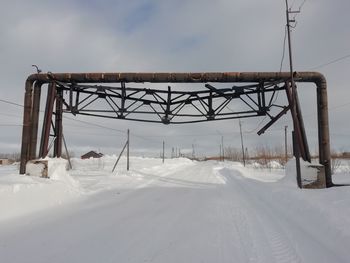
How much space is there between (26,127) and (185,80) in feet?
24.1

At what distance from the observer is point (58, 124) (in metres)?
16.0

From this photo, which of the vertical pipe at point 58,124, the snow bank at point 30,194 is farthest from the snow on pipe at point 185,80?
the snow bank at point 30,194

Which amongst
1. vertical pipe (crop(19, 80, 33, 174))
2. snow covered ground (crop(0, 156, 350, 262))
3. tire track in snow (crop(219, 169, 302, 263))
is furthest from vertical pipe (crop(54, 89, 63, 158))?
tire track in snow (crop(219, 169, 302, 263))

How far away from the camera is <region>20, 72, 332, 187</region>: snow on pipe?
539 inches

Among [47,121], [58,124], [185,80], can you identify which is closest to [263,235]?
[185,80]

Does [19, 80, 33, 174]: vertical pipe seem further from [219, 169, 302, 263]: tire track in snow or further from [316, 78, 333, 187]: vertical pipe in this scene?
[316, 78, 333, 187]: vertical pipe

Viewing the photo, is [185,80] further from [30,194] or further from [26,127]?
[30,194]

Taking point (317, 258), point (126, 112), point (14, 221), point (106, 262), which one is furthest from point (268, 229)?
point (126, 112)

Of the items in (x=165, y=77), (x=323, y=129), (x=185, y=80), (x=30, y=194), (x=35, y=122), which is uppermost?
(x=165, y=77)

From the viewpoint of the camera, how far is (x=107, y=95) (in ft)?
53.5

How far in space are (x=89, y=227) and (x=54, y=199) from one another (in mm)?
4324

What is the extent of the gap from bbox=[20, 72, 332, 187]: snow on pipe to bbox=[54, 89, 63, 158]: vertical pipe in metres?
1.26

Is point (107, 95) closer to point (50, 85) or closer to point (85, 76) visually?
point (85, 76)

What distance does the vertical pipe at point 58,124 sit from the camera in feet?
51.7
